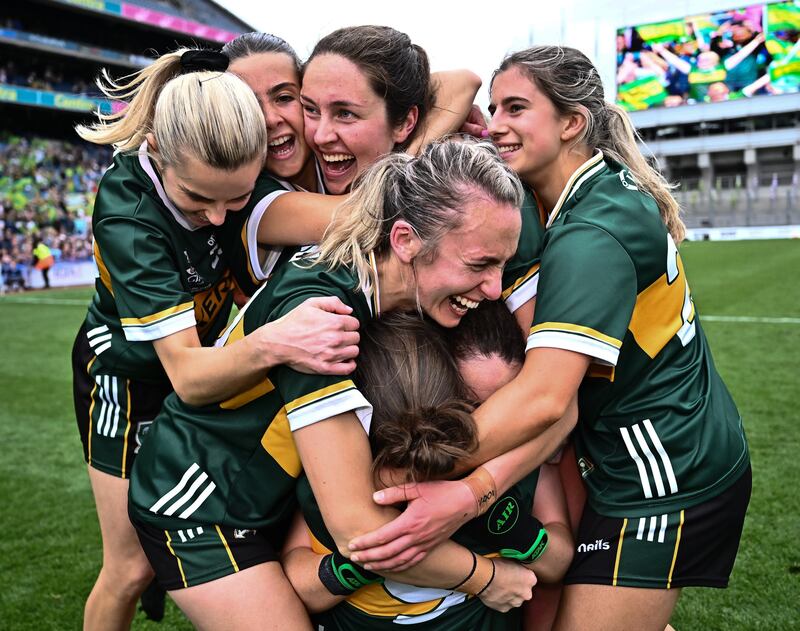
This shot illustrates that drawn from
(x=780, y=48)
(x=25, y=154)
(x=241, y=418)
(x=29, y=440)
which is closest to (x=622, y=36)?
(x=780, y=48)

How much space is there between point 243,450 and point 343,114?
4.07 ft

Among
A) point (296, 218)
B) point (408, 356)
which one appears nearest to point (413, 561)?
point (408, 356)

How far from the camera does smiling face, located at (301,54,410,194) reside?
2684mm

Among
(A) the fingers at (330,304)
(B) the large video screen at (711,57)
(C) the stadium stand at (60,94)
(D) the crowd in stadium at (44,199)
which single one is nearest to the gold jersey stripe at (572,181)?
(A) the fingers at (330,304)

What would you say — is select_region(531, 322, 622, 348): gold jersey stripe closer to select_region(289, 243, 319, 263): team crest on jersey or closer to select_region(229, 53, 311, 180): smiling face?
select_region(289, 243, 319, 263): team crest on jersey

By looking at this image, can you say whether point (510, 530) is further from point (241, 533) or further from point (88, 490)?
point (88, 490)

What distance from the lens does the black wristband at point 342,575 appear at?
80.2 inches

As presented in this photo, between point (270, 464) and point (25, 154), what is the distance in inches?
1447

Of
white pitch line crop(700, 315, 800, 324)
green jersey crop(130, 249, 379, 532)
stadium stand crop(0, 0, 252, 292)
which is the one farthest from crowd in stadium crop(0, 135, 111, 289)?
green jersey crop(130, 249, 379, 532)

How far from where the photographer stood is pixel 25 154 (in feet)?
112

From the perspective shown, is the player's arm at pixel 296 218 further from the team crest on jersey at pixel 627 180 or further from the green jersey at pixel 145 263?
the team crest on jersey at pixel 627 180

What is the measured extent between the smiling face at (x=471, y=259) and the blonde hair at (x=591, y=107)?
584 mm

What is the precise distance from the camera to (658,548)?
237 centimetres

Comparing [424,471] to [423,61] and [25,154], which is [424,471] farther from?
[25,154]
